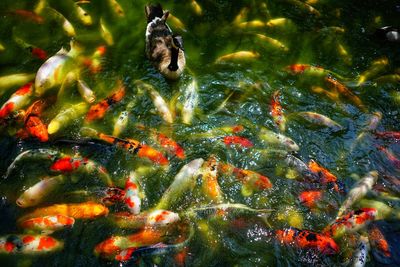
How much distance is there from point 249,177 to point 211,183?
0.57m

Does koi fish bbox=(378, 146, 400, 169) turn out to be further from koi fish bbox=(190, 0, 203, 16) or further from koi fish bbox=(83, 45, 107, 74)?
koi fish bbox=(83, 45, 107, 74)

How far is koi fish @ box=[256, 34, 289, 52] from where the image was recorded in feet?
24.3

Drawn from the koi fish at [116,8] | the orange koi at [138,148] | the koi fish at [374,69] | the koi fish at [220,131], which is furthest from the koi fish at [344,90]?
the koi fish at [116,8]

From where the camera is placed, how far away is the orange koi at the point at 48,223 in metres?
4.35

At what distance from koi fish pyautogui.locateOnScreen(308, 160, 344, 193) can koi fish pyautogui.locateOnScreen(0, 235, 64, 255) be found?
147 inches

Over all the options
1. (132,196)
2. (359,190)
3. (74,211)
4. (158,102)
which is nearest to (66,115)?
(158,102)

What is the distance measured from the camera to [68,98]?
Answer: 6004 mm

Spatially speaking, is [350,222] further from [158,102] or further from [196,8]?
[196,8]

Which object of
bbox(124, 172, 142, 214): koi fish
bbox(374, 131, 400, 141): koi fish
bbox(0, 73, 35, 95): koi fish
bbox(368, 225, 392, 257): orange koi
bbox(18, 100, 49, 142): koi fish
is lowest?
bbox(368, 225, 392, 257): orange koi

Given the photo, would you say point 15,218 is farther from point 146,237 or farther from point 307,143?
point 307,143

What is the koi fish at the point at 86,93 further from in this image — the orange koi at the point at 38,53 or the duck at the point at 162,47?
the duck at the point at 162,47

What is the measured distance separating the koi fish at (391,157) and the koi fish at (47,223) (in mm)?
4932

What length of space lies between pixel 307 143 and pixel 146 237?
2.99m

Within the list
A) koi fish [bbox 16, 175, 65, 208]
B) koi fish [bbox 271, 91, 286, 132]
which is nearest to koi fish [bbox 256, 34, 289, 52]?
koi fish [bbox 271, 91, 286, 132]
